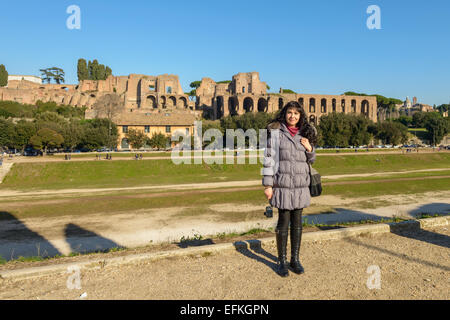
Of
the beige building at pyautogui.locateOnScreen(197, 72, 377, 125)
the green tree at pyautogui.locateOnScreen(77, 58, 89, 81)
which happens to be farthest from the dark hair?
the green tree at pyautogui.locateOnScreen(77, 58, 89, 81)

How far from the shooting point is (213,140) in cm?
5281

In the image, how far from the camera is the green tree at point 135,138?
48938 millimetres

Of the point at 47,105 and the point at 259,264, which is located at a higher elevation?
the point at 47,105

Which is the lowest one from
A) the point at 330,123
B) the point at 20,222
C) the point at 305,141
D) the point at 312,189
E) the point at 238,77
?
the point at 20,222

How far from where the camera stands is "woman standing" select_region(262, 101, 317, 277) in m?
4.10

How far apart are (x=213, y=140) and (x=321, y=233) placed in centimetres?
4748

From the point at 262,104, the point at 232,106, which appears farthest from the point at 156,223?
the point at 262,104

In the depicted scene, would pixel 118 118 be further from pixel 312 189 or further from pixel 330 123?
pixel 312 189

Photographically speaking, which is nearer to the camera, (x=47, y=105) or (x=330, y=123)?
(x=330, y=123)

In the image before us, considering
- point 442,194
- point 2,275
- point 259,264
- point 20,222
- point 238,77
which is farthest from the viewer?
point 238,77

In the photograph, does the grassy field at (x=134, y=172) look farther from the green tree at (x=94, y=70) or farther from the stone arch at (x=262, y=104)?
the green tree at (x=94, y=70)

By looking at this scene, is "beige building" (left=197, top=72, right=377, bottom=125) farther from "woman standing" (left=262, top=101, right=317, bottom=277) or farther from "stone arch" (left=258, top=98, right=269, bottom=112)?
"woman standing" (left=262, top=101, right=317, bottom=277)

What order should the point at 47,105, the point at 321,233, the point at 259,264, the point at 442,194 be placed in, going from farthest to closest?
the point at 47,105
the point at 442,194
the point at 321,233
the point at 259,264
